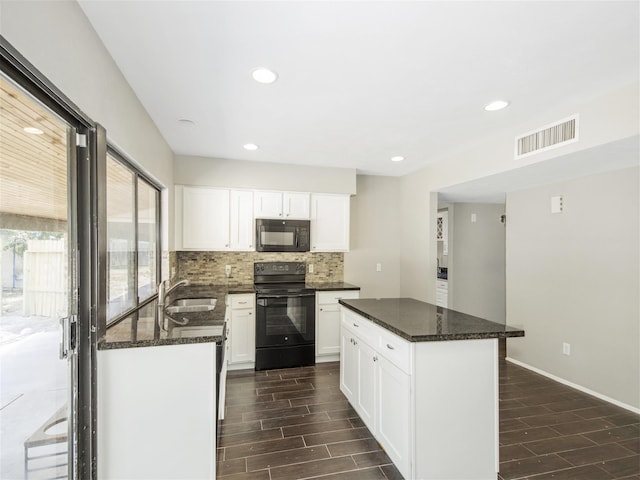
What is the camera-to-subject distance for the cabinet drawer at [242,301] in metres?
3.77

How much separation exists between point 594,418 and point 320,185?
3.52m

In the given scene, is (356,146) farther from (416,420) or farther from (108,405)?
(108,405)

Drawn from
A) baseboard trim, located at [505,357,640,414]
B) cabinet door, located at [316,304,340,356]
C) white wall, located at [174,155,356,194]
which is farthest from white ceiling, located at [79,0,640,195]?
baseboard trim, located at [505,357,640,414]

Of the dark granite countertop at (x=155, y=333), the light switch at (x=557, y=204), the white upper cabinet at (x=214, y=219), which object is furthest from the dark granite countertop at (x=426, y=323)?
the light switch at (x=557, y=204)

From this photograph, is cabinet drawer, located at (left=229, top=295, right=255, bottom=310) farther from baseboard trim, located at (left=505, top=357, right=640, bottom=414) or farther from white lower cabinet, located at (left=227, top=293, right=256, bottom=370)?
baseboard trim, located at (left=505, top=357, right=640, bottom=414)

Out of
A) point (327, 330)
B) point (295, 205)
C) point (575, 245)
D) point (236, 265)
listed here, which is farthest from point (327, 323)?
point (575, 245)

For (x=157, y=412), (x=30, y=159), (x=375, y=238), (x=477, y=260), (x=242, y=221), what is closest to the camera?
(x=30, y=159)

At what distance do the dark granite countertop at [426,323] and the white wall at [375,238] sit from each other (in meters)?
1.97

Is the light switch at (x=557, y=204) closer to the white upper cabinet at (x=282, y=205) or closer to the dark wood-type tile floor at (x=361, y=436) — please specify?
the dark wood-type tile floor at (x=361, y=436)

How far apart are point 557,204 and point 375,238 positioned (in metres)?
2.20

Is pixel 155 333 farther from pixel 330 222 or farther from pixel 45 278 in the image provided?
pixel 330 222

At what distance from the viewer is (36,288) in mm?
1235

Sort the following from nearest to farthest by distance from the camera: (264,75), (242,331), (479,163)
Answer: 1. (264,75)
2. (479,163)
3. (242,331)

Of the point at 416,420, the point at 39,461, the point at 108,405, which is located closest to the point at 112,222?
the point at 108,405
